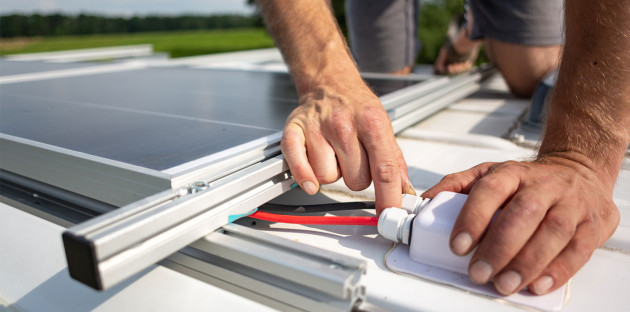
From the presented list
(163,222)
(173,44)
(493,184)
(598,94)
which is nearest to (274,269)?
(163,222)

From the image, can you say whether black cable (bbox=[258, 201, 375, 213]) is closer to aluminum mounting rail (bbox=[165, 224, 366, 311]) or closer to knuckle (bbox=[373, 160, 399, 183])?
knuckle (bbox=[373, 160, 399, 183])

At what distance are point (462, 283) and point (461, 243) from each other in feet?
0.32

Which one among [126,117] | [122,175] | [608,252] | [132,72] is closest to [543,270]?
[608,252]

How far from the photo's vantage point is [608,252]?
2.83 feet

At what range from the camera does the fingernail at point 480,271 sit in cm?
69

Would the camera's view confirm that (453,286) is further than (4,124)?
No

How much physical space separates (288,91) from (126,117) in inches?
33.0

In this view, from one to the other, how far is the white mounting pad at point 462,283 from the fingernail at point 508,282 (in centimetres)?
3

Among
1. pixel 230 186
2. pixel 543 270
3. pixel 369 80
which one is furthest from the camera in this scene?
pixel 369 80

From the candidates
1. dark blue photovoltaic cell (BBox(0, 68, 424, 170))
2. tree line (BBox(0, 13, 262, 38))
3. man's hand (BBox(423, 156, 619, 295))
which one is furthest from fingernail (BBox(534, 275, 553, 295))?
tree line (BBox(0, 13, 262, 38))

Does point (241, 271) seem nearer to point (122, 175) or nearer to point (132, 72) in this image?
point (122, 175)

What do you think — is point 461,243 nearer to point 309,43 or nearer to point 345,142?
point 345,142

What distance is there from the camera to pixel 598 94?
95 cm

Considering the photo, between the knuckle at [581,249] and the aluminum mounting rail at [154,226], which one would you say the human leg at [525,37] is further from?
the aluminum mounting rail at [154,226]
